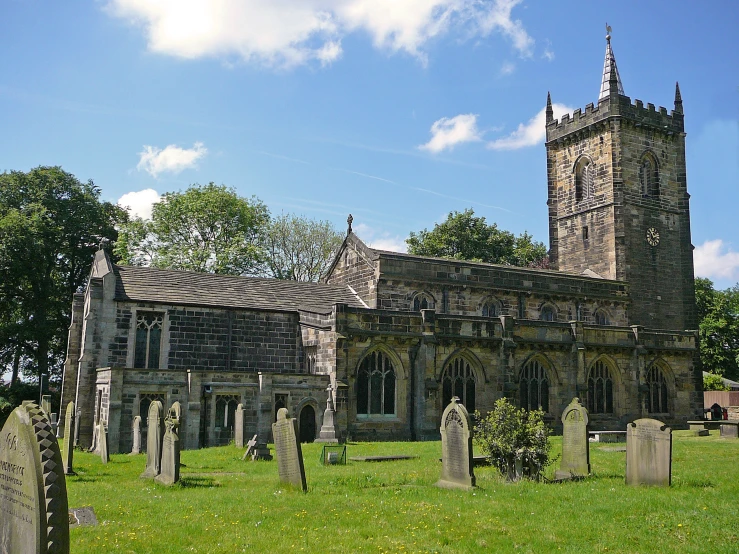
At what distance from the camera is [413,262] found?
3244 cm

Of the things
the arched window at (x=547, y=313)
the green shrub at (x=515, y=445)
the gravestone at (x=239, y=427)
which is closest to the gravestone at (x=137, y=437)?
the gravestone at (x=239, y=427)

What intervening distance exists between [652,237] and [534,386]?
578 inches

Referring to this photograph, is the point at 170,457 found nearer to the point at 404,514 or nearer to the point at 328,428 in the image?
the point at 404,514

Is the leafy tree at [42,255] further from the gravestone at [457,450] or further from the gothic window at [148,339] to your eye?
the gravestone at [457,450]

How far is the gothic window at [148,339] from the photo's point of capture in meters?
27.2

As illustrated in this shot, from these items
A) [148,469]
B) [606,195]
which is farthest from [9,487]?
[606,195]

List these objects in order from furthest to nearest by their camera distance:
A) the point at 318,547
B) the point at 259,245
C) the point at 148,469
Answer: the point at 259,245, the point at 148,469, the point at 318,547

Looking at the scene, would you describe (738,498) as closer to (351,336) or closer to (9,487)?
(9,487)

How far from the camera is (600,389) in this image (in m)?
32.4

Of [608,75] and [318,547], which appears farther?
[608,75]

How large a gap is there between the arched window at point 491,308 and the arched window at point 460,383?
514 cm

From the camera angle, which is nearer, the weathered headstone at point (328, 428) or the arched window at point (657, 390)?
the weathered headstone at point (328, 428)

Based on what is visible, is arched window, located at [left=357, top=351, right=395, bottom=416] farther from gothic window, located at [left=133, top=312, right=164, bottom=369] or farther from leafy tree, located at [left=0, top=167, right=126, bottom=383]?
leafy tree, located at [left=0, top=167, right=126, bottom=383]

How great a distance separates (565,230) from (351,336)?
67.5ft
